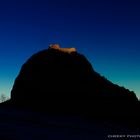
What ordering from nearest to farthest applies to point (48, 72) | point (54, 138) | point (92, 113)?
point (54, 138), point (92, 113), point (48, 72)

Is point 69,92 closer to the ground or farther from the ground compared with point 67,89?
closer to the ground

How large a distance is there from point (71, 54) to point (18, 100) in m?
23.8

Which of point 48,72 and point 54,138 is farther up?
point 48,72

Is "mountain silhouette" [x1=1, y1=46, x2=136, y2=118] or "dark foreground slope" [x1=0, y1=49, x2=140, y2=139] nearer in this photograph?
"dark foreground slope" [x1=0, y1=49, x2=140, y2=139]

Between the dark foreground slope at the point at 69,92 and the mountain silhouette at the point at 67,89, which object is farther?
the mountain silhouette at the point at 67,89

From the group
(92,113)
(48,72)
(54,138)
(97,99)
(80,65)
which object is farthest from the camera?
(80,65)

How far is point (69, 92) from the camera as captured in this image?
240ft

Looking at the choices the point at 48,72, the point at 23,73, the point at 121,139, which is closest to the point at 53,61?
the point at 48,72

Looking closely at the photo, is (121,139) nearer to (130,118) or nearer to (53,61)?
Result: (130,118)

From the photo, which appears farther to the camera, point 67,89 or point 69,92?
point 67,89

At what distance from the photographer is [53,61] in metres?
80.6

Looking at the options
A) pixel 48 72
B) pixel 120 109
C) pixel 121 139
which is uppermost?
pixel 48 72

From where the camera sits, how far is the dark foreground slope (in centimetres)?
6788

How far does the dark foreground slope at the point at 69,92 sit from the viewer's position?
67875 millimetres
